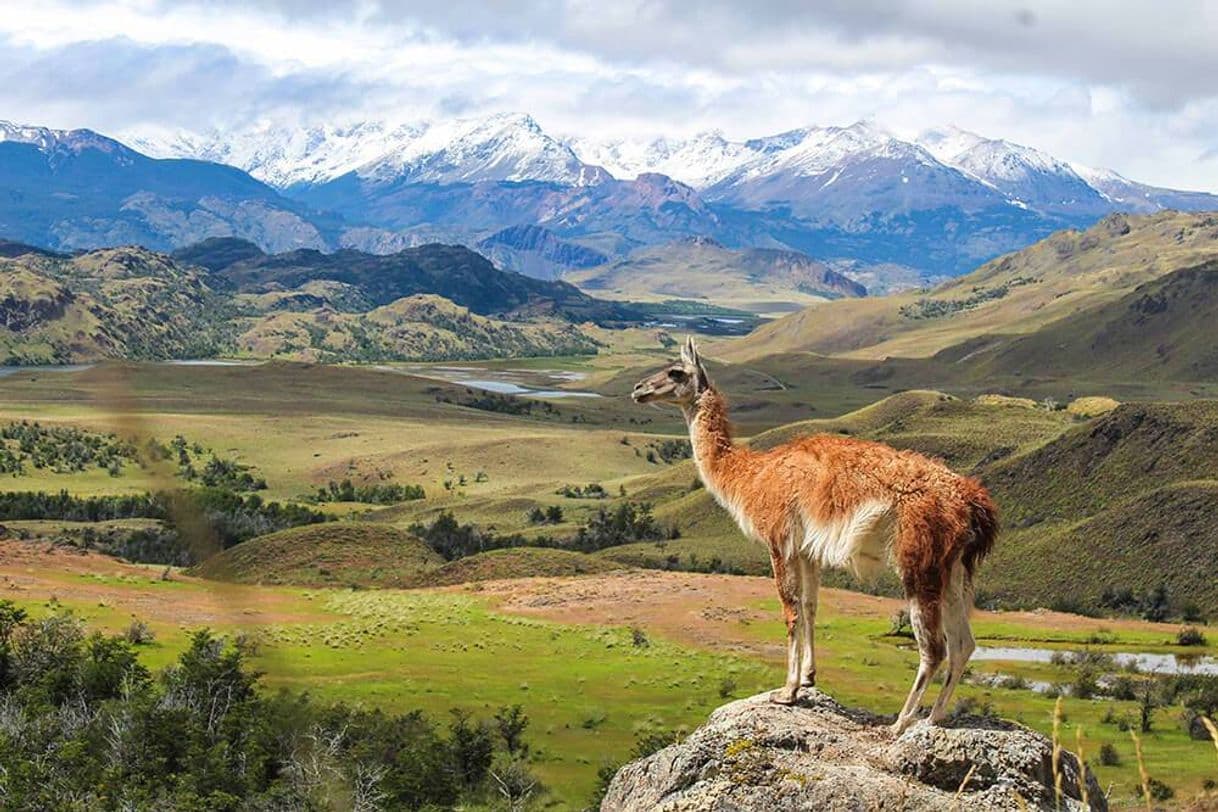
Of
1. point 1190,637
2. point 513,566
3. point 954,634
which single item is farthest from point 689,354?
point 513,566

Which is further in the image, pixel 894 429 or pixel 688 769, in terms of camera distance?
pixel 894 429

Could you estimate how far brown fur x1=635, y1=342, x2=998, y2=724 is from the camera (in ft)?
36.7

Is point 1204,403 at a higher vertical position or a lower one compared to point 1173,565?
higher

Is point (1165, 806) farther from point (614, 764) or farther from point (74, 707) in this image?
point (74, 707)

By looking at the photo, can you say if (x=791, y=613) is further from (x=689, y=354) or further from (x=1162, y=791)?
(x=1162, y=791)

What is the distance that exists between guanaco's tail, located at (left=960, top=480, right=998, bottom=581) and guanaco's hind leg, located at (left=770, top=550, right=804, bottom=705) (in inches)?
65.1

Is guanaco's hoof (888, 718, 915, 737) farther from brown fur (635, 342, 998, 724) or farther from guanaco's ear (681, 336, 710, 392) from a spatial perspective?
guanaco's ear (681, 336, 710, 392)

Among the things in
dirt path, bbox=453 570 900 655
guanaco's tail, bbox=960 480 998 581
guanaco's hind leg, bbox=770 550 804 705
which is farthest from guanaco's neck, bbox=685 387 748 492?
dirt path, bbox=453 570 900 655

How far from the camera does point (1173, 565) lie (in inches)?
3312

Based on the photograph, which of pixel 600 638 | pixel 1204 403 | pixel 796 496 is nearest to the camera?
pixel 796 496

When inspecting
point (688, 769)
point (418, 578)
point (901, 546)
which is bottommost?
point (418, 578)

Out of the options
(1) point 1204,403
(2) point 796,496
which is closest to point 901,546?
(2) point 796,496

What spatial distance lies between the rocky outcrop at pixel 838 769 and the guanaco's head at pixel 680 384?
3345mm

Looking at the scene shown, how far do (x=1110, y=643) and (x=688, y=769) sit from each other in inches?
2487
